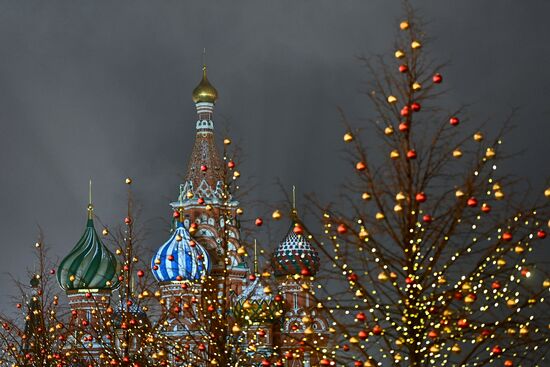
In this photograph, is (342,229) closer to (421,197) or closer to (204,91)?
(421,197)

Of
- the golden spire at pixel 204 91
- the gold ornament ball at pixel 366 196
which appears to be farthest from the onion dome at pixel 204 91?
the gold ornament ball at pixel 366 196

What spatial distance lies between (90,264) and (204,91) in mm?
6737

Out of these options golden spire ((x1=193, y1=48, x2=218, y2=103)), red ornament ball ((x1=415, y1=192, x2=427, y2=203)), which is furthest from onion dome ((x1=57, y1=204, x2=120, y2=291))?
red ornament ball ((x1=415, y1=192, x2=427, y2=203))

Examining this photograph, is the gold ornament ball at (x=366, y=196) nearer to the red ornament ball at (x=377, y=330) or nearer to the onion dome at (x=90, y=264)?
the red ornament ball at (x=377, y=330)

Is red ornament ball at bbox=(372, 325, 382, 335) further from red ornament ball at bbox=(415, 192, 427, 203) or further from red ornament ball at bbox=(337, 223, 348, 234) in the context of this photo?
red ornament ball at bbox=(415, 192, 427, 203)

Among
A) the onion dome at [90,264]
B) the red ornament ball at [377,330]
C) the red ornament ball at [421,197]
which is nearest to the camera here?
the red ornament ball at [377,330]

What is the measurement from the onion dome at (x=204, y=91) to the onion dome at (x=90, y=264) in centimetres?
507

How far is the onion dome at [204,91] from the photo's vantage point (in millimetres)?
46562

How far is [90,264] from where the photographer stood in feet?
146

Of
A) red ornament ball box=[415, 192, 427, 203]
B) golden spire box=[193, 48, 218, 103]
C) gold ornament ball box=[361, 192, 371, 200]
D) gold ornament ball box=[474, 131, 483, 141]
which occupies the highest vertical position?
golden spire box=[193, 48, 218, 103]

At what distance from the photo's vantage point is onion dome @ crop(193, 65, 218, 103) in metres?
46.6

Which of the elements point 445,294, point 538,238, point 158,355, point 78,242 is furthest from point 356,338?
point 78,242

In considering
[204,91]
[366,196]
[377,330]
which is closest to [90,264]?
[204,91]

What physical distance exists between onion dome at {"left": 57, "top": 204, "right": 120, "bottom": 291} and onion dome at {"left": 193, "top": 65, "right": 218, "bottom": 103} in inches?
200
